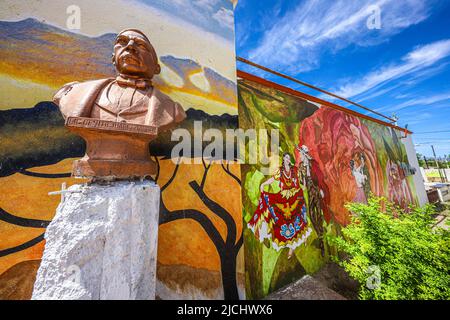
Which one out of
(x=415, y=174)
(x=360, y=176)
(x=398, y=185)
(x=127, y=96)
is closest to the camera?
(x=127, y=96)

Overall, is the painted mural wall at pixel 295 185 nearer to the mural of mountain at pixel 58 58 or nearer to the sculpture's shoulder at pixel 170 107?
the mural of mountain at pixel 58 58

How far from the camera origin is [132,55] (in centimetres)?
139

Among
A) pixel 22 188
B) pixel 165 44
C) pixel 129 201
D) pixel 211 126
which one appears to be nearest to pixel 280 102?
pixel 211 126

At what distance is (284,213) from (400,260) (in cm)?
138

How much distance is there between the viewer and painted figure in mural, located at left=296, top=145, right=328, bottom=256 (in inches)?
132

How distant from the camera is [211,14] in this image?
253cm

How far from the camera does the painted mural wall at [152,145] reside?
4.69ft

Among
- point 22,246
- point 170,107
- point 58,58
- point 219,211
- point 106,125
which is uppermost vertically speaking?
point 58,58

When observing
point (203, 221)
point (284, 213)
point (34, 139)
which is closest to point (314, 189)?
point (284, 213)

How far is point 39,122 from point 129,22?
1394 mm

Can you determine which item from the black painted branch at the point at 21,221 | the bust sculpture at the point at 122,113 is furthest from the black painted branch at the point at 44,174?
the bust sculpture at the point at 122,113

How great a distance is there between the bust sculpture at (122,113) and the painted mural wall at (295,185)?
1521 mm

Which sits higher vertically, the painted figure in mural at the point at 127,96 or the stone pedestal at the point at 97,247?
the painted figure in mural at the point at 127,96

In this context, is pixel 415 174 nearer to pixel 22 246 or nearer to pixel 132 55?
pixel 132 55
